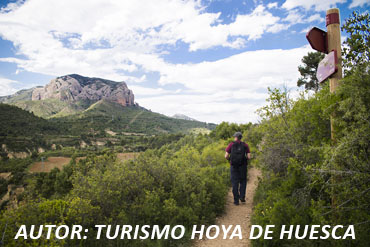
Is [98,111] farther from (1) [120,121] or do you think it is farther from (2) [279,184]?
(2) [279,184]

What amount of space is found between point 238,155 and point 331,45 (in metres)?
3.64

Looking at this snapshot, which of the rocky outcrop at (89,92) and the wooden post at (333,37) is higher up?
the rocky outcrop at (89,92)

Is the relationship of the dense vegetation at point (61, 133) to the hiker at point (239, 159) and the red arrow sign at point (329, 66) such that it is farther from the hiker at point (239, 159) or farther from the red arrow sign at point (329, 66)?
the red arrow sign at point (329, 66)

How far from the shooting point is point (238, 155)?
609 centimetres

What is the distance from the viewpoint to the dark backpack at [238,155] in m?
6.09

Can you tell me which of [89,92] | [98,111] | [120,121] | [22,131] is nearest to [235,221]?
[22,131]

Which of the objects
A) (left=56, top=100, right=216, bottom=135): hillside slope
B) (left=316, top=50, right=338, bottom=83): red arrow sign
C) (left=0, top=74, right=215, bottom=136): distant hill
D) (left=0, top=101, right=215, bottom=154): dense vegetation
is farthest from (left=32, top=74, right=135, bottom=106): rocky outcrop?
(left=316, top=50, right=338, bottom=83): red arrow sign

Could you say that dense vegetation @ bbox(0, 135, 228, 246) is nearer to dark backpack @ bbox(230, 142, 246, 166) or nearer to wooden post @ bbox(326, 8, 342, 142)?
dark backpack @ bbox(230, 142, 246, 166)

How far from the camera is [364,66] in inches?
107

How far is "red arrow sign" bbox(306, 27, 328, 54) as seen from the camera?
3.15 meters

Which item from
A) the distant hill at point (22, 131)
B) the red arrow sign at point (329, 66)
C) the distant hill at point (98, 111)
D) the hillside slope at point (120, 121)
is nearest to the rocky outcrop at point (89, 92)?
the distant hill at point (98, 111)

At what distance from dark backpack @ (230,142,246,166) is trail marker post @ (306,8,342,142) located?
3042mm

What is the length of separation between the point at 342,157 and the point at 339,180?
0.49 m

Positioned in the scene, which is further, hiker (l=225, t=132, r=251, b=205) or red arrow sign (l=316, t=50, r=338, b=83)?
hiker (l=225, t=132, r=251, b=205)
